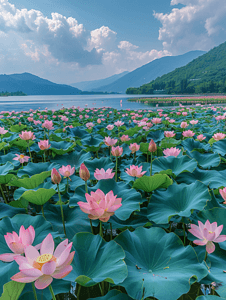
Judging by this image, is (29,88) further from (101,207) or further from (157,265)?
(157,265)

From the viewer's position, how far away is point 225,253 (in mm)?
842

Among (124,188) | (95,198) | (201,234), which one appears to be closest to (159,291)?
(201,234)

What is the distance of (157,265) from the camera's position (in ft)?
2.59

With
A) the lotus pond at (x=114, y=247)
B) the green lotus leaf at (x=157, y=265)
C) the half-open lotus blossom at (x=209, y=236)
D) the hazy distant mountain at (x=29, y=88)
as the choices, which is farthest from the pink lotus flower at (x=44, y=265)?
the hazy distant mountain at (x=29, y=88)

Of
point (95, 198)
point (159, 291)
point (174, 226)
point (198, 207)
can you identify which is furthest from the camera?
point (174, 226)

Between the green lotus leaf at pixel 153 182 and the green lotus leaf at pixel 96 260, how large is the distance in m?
0.52

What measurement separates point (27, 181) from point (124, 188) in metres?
0.71

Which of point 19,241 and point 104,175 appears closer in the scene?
point 19,241

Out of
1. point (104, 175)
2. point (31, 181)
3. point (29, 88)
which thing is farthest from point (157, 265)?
point (29, 88)

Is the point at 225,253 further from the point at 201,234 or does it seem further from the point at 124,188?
the point at 124,188

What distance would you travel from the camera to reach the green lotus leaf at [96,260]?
2.17ft

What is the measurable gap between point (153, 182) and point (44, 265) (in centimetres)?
93

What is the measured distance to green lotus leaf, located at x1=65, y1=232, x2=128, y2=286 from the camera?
2.17ft

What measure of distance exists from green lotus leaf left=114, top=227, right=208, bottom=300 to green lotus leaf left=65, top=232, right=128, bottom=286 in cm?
5
